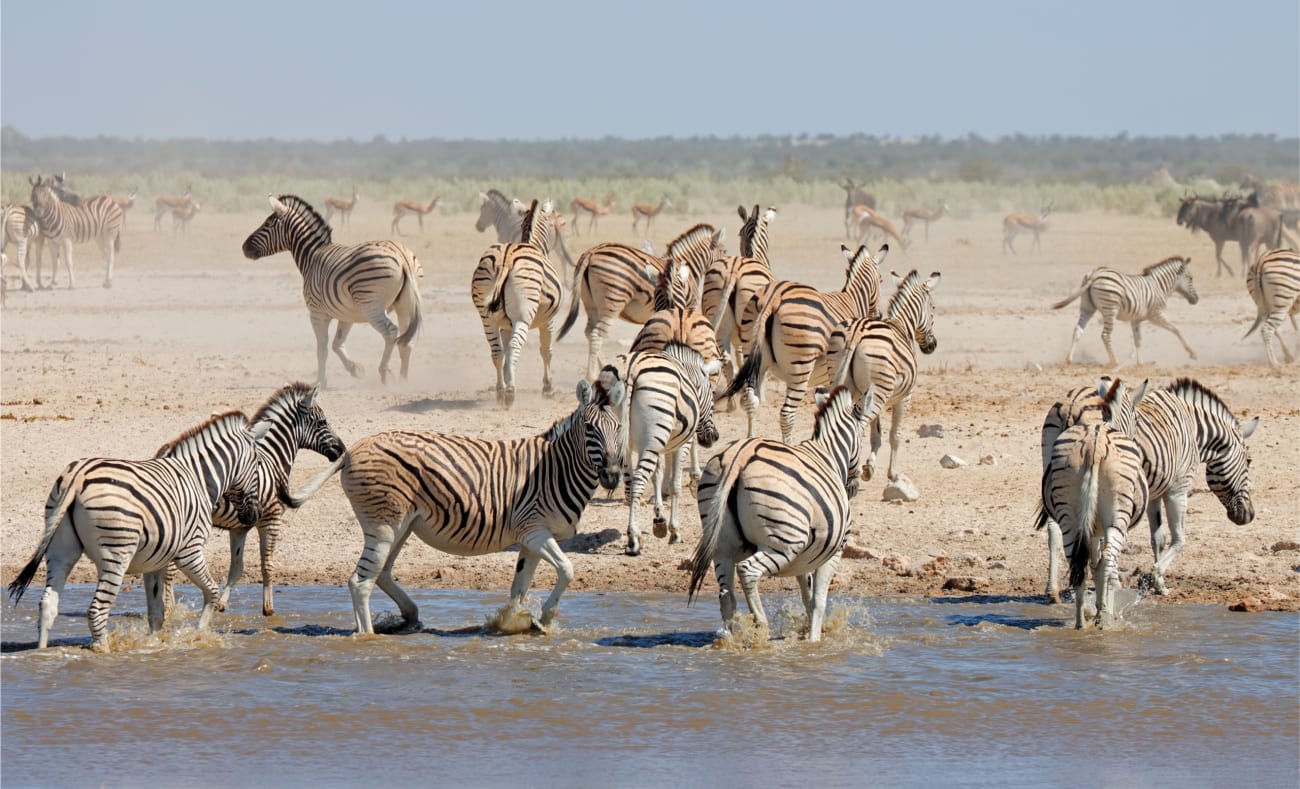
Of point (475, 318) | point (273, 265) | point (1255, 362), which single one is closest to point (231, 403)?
point (475, 318)

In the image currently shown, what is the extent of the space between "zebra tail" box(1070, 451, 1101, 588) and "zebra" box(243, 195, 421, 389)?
8.55m

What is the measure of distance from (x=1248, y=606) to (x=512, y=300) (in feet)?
23.3

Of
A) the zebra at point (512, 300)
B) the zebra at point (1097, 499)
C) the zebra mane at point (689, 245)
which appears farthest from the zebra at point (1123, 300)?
the zebra at point (1097, 499)

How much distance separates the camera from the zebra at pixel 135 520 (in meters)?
7.58

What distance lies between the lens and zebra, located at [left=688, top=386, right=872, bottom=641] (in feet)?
25.6

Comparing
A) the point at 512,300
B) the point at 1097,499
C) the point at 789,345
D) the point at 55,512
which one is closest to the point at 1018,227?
the point at 512,300

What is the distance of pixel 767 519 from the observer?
306 inches

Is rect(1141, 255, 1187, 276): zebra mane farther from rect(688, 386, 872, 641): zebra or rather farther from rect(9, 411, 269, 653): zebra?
rect(9, 411, 269, 653): zebra

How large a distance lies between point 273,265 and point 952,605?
22.0 meters

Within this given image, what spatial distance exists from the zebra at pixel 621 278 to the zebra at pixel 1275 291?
250 inches

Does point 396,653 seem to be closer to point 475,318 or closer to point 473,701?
point 473,701

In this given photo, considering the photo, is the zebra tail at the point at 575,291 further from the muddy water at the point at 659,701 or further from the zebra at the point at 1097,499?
the zebra at the point at 1097,499

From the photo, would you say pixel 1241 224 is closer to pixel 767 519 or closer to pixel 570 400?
pixel 570 400

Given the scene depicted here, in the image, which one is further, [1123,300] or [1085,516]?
[1123,300]
